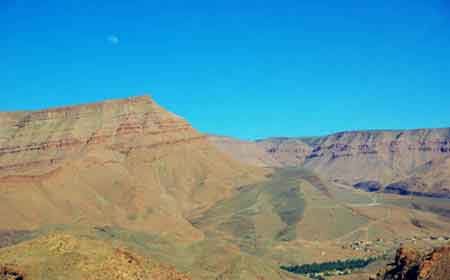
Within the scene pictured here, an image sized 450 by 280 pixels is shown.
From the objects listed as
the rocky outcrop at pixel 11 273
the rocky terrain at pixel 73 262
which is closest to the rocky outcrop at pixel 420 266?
the rocky terrain at pixel 73 262

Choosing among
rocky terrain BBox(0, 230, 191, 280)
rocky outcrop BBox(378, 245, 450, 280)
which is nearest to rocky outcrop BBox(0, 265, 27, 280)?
rocky terrain BBox(0, 230, 191, 280)

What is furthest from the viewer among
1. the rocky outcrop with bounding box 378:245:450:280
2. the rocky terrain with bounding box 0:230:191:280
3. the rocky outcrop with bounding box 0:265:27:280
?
the rocky outcrop with bounding box 378:245:450:280

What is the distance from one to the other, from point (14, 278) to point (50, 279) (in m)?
4.93

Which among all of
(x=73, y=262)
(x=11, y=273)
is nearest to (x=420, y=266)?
(x=73, y=262)

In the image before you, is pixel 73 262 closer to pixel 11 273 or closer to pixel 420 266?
pixel 11 273

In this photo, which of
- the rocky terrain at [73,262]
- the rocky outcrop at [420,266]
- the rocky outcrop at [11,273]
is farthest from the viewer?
the rocky outcrop at [420,266]

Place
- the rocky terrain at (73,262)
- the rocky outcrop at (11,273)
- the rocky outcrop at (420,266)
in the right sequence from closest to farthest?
the rocky outcrop at (11,273), the rocky terrain at (73,262), the rocky outcrop at (420,266)

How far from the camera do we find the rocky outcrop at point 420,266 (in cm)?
11222

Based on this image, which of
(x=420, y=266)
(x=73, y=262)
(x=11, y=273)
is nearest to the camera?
(x=11, y=273)

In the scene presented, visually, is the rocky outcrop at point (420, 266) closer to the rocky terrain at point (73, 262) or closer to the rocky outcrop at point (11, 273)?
the rocky terrain at point (73, 262)

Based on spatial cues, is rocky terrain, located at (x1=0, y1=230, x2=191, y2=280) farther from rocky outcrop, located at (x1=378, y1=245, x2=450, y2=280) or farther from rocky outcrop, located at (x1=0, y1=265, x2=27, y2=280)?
rocky outcrop, located at (x1=378, y1=245, x2=450, y2=280)

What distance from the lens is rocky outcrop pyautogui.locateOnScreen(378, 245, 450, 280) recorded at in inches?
4418

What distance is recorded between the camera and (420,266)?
385ft

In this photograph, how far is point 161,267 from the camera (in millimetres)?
112625
